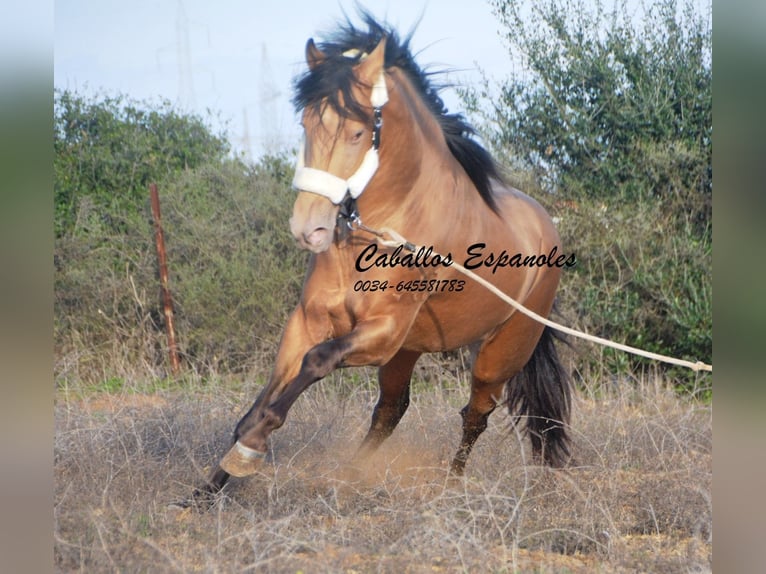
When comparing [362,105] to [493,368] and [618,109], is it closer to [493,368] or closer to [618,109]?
[493,368]

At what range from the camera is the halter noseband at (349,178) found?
3488mm

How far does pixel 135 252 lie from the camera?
7777 mm

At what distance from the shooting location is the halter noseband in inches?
137

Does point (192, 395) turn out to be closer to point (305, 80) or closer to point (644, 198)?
point (305, 80)

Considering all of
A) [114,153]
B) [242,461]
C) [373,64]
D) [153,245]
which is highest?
[114,153]

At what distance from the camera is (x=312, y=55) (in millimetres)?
3775

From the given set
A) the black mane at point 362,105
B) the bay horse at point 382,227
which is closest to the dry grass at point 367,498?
the bay horse at point 382,227

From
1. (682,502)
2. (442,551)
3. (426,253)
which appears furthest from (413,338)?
(682,502)

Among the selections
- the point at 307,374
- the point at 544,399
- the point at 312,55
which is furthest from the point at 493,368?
the point at 312,55

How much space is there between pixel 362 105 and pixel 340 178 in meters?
0.34

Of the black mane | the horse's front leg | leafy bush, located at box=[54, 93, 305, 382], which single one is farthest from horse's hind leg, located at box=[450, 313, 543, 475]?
leafy bush, located at box=[54, 93, 305, 382]

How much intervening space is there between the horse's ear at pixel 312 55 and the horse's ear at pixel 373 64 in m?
0.19

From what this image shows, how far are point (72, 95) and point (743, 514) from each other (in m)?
6.85

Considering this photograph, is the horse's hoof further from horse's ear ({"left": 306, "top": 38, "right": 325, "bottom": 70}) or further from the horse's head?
horse's ear ({"left": 306, "top": 38, "right": 325, "bottom": 70})
